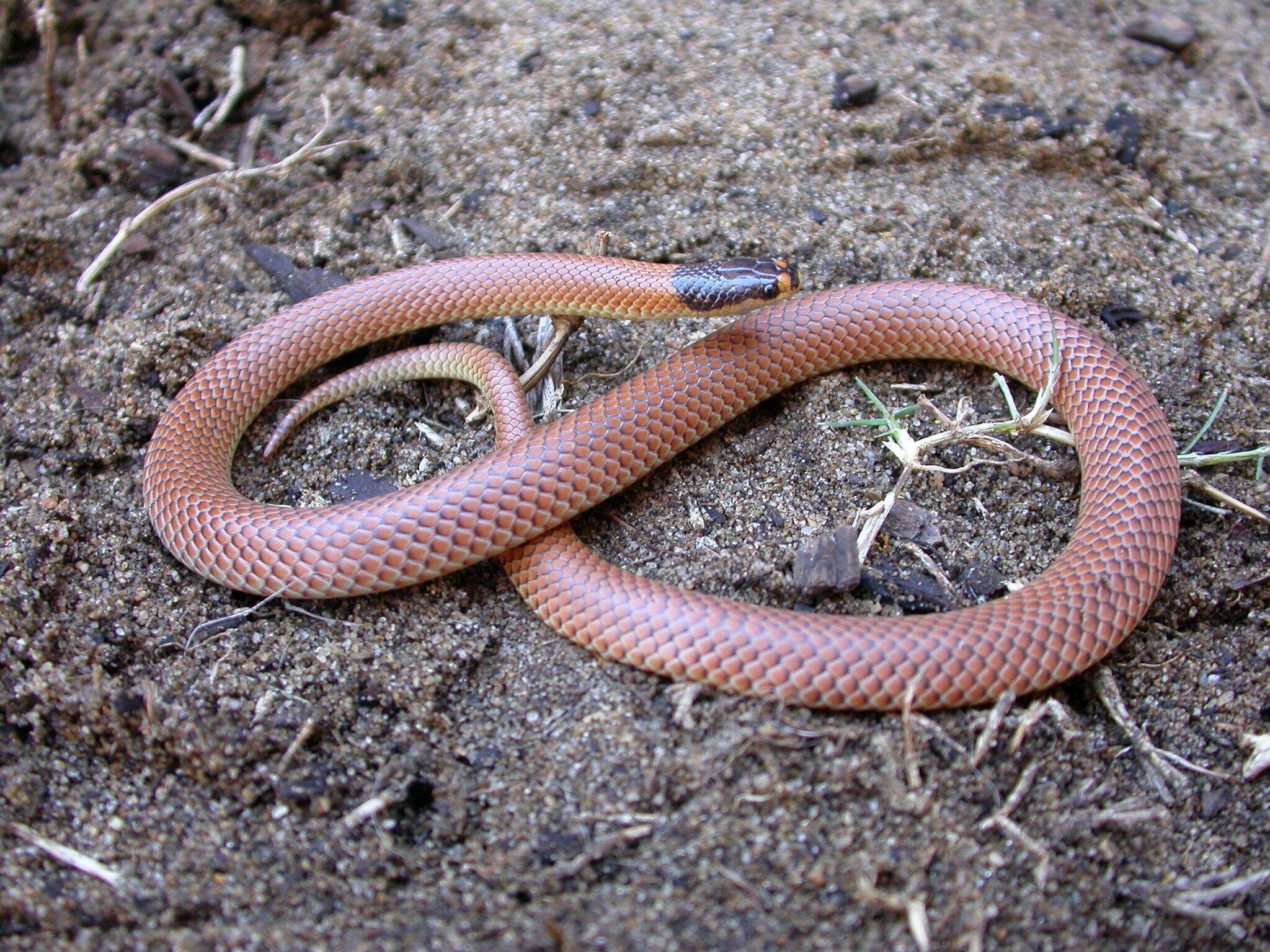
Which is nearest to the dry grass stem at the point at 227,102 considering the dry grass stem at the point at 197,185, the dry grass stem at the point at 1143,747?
the dry grass stem at the point at 197,185

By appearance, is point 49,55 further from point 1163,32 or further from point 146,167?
point 1163,32

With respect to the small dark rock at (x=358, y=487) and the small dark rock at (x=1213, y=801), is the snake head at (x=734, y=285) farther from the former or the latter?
the small dark rock at (x=1213, y=801)

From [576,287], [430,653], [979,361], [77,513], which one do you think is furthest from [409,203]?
[979,361]

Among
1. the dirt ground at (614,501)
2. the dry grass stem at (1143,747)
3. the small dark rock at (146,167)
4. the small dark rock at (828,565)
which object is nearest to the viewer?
the dirt ground at (614,501)

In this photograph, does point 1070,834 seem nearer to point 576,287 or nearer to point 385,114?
point 576,287

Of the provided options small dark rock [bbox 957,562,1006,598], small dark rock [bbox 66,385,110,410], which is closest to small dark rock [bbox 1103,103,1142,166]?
small dark rock [bbox 957,562,1006,598]

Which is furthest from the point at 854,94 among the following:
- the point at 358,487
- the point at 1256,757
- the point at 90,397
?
the point at 90,397

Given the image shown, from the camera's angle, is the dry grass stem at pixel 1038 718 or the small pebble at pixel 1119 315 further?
the small pebble at pixel 1119 315
